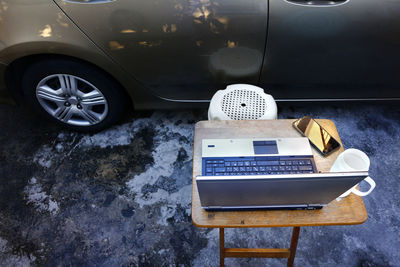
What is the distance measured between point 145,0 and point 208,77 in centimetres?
63

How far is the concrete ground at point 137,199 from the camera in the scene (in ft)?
6.10

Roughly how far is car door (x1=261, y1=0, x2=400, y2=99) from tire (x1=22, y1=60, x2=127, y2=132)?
1.12m

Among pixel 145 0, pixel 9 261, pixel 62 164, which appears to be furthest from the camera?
pixel 62 164

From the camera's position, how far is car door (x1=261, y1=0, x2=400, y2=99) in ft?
5.42

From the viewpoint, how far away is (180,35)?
177cm

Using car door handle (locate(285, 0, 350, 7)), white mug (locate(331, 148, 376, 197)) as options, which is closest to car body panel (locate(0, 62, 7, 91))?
car door handle (locate(285, 0, 350, 7))

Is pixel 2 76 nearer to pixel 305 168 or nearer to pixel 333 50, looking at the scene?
pixel 305 168

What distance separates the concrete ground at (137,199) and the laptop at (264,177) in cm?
83

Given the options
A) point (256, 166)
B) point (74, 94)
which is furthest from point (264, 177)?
point (74, 94)

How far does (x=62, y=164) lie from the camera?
2305 millimetres

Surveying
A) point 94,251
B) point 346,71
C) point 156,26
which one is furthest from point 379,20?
point 94,251

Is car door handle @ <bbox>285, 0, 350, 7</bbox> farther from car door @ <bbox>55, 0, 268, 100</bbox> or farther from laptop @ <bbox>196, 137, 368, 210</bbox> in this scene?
laptop @ <bbox>196, 137, 368, 210</bbox>

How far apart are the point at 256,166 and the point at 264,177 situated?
1.20ft

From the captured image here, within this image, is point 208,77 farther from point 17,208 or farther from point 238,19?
point 17,208
